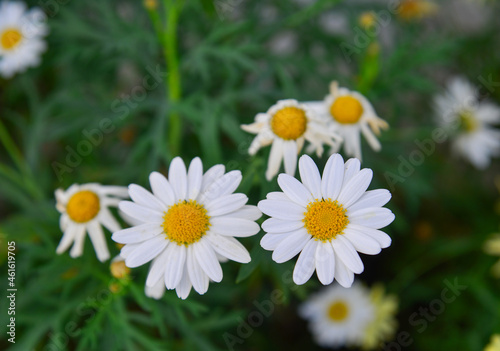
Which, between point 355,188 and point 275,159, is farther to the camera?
point 275,159

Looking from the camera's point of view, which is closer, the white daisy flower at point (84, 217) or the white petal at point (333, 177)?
the white petal at point (333, 177)

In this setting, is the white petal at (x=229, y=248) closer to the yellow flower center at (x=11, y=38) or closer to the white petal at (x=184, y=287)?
the white petal at (x=184, y=287)

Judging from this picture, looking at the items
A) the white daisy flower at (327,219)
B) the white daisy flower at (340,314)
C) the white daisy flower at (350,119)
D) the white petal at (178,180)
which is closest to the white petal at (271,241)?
the white daisy flower at (327,219)

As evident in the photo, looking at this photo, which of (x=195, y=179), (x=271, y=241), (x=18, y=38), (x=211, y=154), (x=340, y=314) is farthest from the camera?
(x=340, y=314)

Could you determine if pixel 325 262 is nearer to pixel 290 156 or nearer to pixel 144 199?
pixel 290 156

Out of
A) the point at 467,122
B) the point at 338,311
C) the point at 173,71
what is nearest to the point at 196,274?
the point at 173,71

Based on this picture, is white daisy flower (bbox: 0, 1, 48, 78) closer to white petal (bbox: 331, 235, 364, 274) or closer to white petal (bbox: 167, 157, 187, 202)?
white petal (bbox: 167, 157, 187, 202)

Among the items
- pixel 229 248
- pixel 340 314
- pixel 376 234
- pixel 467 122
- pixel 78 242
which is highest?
pixel 376 234
